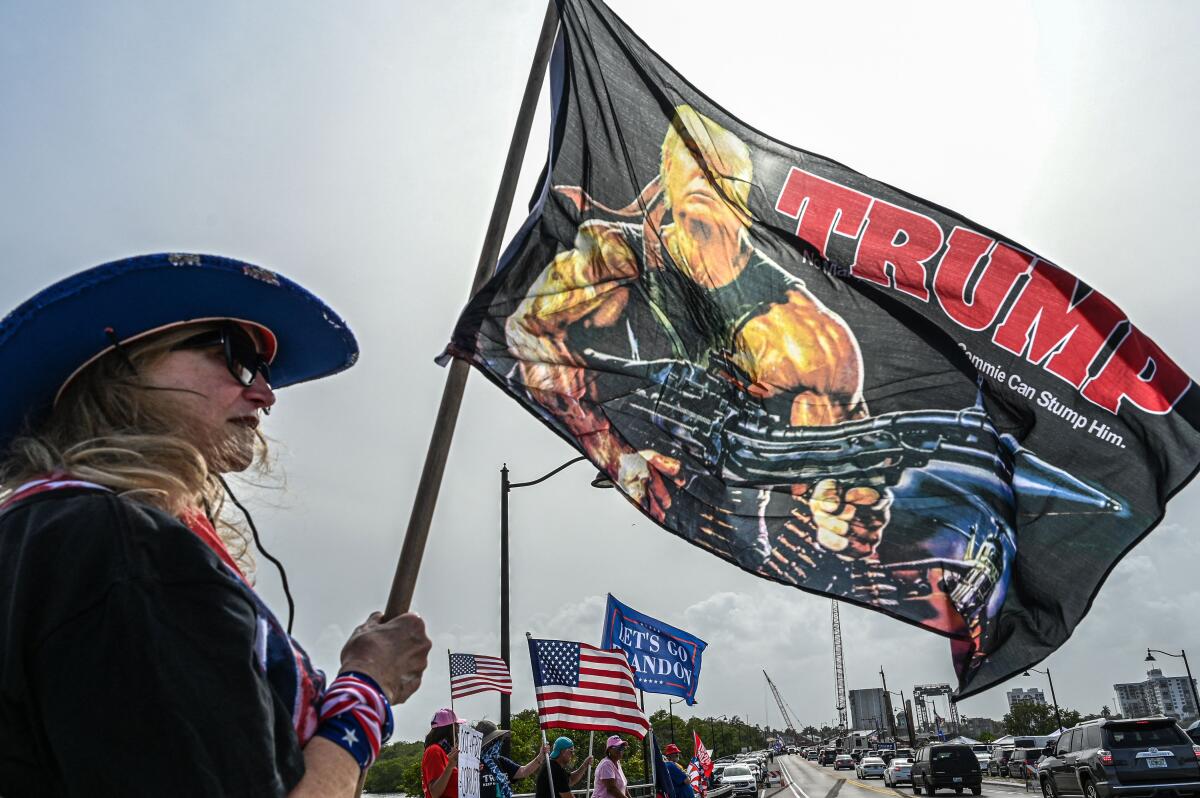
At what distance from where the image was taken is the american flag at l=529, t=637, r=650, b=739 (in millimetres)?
9953

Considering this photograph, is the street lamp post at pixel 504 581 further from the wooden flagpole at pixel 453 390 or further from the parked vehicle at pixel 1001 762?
the parked vehicle at pixel 1001 762

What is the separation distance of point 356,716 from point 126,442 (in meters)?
0.70

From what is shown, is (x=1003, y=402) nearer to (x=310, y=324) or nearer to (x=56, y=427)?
(x=310, y=324)

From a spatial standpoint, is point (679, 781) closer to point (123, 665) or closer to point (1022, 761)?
point (123, 665)

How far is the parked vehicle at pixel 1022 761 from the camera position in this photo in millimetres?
41588

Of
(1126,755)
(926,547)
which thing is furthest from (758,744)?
(926,547)

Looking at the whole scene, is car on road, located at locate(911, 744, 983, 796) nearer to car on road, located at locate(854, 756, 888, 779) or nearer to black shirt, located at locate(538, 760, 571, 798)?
black shirt, located at locate(538, 760, 571, 798)

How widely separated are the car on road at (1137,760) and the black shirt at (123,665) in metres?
18.3

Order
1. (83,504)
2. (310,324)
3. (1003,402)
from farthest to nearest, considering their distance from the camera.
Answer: (1003,402), (310,324), (83,504)

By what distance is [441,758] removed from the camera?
8414mm

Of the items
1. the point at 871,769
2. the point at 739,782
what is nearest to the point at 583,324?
the point at 739,782

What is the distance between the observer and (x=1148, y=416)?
4105 millimetres

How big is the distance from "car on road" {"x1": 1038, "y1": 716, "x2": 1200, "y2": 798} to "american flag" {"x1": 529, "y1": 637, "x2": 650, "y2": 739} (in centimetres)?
1025

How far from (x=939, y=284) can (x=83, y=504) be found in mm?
4092
